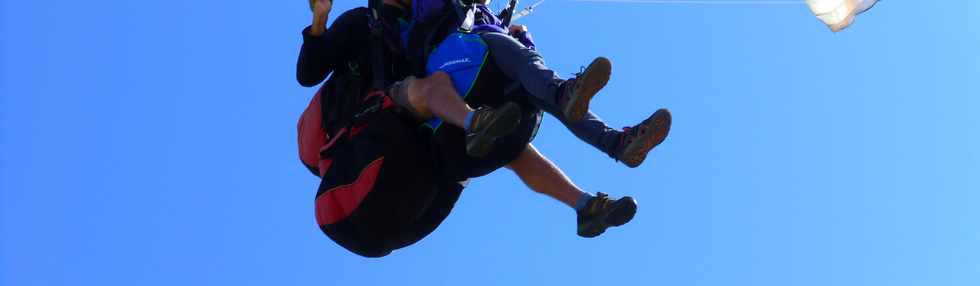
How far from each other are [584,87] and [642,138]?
0.39 metres

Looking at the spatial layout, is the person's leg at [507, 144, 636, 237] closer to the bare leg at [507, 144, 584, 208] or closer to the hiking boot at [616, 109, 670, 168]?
the bare leg at [507, 144, 584, 208]

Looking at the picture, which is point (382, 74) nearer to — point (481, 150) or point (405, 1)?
point (405, 1)

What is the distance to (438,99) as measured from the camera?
196 inches

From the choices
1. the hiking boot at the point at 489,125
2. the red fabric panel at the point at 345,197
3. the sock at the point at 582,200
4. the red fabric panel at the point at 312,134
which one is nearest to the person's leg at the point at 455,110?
the hiking boot at the point at 489,125

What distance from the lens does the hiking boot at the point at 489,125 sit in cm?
458

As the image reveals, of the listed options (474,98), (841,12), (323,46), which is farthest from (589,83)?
(841,12)

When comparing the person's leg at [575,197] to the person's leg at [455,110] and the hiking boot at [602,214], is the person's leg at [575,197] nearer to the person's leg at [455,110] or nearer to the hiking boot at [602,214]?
the hiking boot at [602,214]

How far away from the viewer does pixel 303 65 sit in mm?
5445

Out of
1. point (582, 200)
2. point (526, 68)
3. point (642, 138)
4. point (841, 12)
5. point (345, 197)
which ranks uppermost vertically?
point (841, 12)

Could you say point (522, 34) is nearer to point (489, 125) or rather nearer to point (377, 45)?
point (377, 45)

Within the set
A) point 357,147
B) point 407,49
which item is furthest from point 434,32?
point 357,147

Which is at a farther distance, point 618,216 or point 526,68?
point 618,216

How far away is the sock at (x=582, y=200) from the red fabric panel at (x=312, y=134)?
1100 mm

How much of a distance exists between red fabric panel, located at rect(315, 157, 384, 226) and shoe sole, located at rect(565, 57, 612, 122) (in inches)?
38.9
